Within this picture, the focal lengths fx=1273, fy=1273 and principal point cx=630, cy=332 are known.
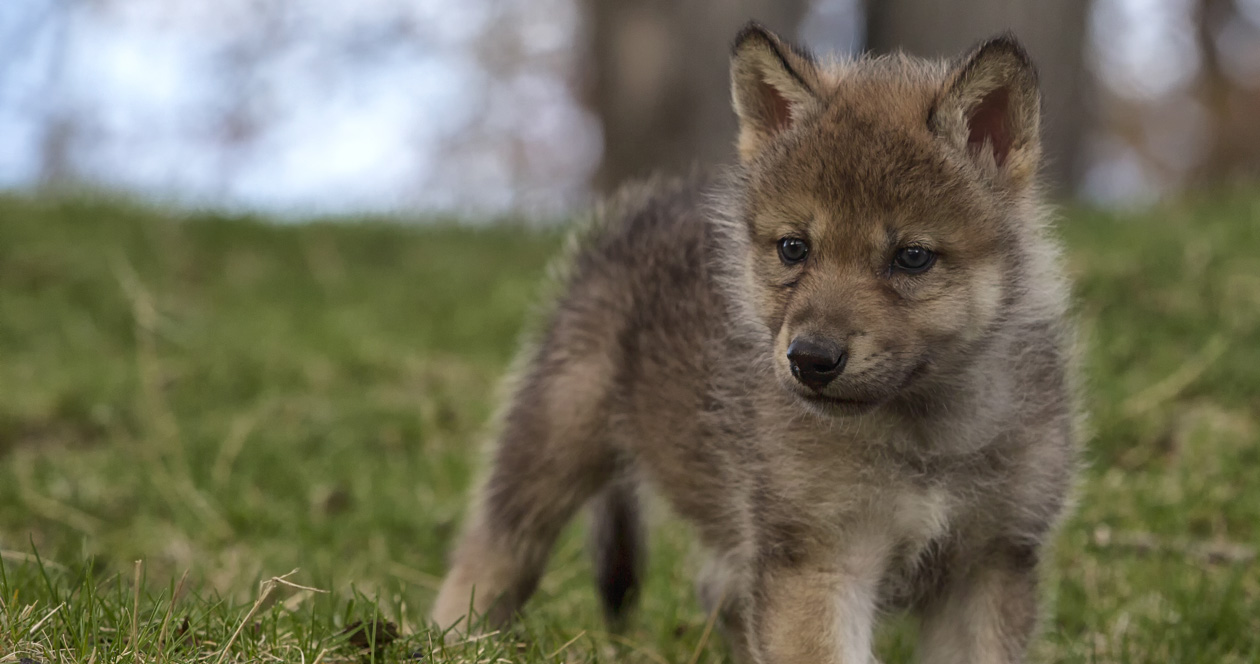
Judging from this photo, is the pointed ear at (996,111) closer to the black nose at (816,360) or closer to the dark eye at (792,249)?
the dark eye at (792,249)

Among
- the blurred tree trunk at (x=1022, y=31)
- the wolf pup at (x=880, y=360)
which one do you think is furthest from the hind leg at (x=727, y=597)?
the blurred tree trunk at (x=1022, y=31)

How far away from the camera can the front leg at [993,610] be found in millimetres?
3160

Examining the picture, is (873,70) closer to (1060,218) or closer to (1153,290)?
(1060,218)

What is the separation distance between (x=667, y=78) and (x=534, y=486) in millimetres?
6118

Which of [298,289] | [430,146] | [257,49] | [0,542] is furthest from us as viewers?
[430,146]

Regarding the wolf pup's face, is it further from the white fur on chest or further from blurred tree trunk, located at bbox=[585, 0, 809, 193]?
blurred tree trunk, located at bbox=[585, 0, 809, 193]

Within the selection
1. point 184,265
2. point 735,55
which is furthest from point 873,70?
point 184,265

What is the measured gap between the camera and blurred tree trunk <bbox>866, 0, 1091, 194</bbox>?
859 cm

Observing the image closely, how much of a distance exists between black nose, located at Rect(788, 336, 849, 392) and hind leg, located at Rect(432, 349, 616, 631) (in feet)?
4.28

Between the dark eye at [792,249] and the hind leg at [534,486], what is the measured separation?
110cm

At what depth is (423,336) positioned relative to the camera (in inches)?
318

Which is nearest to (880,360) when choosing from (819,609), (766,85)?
(819,609)

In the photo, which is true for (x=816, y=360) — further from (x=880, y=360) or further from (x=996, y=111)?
(x=996, y=111)

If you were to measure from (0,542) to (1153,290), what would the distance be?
18.7ft
